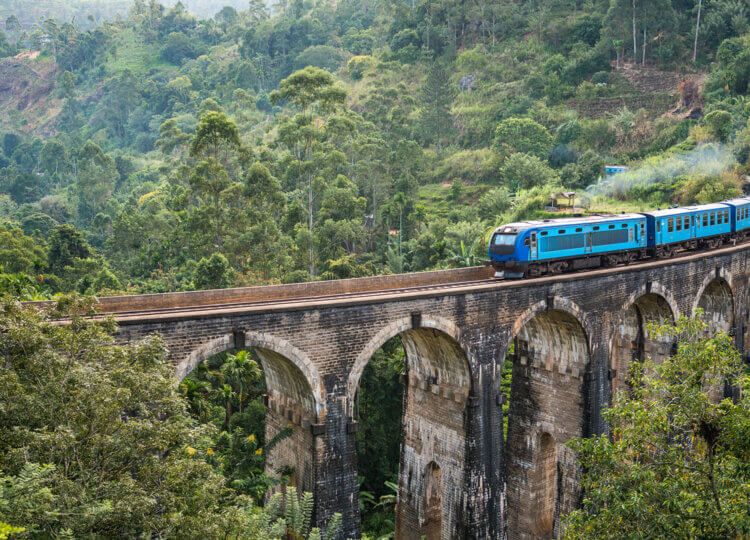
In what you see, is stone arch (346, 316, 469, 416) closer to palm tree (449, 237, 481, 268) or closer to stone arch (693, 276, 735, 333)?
stone arch (693, 276, 735, 333)

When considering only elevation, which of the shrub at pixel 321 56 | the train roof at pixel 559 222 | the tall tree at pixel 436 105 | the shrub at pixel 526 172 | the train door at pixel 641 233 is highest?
the shrub at pixel 321 56

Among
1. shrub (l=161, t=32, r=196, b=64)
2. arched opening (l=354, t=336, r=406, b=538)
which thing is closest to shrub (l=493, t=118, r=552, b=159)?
arched opening (l=354, t=336, r=406, b=538)

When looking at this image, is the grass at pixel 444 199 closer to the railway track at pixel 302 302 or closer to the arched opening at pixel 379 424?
the arched opening at pixel 379 424

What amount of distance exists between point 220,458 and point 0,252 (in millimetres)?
26202

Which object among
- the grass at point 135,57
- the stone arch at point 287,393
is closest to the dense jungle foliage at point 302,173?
the stone arch at point 287,393

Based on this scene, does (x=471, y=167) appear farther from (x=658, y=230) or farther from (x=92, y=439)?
(x=92, y=439)

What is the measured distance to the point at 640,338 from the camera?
29156 millimetres

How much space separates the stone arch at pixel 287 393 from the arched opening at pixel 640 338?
15.3 meters

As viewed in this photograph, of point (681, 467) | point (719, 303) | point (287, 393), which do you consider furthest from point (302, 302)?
point (719, 303)

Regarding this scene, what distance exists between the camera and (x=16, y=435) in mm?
10359

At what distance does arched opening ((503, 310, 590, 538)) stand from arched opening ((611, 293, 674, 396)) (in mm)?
3959

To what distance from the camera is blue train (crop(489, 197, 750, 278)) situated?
23.2 metres

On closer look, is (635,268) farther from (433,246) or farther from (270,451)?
(433,246)

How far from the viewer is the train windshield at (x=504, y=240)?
75.7 feet
